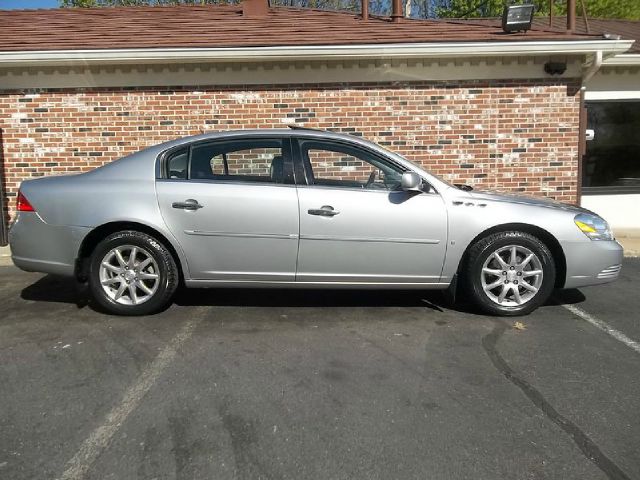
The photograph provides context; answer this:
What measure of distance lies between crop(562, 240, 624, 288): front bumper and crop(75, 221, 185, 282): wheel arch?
328 centimetres

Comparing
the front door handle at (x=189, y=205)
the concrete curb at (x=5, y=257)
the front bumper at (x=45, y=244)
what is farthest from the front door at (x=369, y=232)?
the concrete curb at (x=5, y=257)

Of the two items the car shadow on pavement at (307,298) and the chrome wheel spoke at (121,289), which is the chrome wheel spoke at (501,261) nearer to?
the car shadow on pavement at (307,298)

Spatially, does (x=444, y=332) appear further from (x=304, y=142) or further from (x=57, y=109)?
(x=57, y=109)

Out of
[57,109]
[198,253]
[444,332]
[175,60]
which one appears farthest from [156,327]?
[57,109]

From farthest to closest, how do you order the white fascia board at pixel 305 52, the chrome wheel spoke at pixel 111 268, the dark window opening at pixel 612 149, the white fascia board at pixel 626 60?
the dark window opening at pixel 612 149, the white fascia board at pixel 626 60, the white fascia board at pixel 305 52, the chrome wheel spoke at pixel 111 268

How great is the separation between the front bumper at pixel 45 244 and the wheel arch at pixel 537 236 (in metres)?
3.19

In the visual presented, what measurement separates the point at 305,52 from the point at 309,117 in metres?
0.92

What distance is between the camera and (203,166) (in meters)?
4.89

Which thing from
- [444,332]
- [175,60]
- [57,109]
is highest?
[175,60]

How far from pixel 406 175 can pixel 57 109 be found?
5.84 m

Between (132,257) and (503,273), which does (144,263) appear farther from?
(503,273)

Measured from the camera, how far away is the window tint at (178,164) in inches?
191

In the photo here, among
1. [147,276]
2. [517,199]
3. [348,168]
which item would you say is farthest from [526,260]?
[147,276]

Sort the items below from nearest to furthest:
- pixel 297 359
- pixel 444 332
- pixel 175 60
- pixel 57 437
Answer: pixel 57 437 < pixel 297 359 < pixel 444 332 < pixel 175 60
